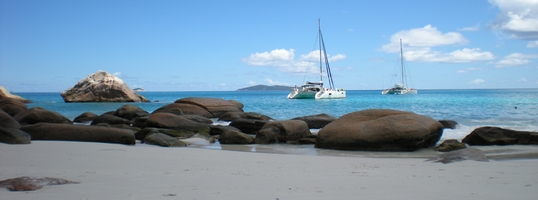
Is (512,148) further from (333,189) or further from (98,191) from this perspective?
(98,191)

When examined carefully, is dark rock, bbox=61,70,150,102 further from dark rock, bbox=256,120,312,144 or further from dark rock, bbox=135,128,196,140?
dark rock, bbox=256,120,312,144

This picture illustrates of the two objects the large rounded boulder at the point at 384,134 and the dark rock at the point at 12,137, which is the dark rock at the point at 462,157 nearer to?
the large rounded boulder at the point at 384,134

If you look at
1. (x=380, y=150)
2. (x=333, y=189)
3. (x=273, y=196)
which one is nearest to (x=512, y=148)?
(x=380, y=150)

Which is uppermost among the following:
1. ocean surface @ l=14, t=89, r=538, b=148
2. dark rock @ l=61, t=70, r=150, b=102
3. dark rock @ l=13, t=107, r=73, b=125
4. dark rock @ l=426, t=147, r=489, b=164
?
dark rock @ l=61, t=70, r=150, b=102

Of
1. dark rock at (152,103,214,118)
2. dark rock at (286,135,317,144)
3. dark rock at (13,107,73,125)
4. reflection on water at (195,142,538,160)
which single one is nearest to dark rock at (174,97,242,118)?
dark rock at (152,103,214,118)

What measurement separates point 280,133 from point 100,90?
154 feet

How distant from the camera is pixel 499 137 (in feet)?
44.1

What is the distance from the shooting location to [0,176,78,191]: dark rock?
5293 millimetres

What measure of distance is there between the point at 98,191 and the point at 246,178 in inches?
82.7

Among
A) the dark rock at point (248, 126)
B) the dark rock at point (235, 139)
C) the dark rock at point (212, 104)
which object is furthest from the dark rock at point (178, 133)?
the dark rock at point (212, 104)

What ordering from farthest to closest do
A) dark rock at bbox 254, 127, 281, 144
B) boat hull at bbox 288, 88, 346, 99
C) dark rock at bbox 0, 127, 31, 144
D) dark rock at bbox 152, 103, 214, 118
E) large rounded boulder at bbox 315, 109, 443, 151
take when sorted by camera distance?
1. boat hull at bbox 288, 88, 346, 99
2. dark rock at bbox 152, 103, 214, 118
3. dark rock at bbox 254, 127, 281, 144
4. large rounded boulder at bbox 315, 109, 443, 151
5. dark rock at bbox 0, 127, 31, 144

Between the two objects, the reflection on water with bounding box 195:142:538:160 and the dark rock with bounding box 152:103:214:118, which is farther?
the dark rock with bounding box 152:103:214:118

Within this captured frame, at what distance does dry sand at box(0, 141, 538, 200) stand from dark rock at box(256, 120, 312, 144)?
4352mm

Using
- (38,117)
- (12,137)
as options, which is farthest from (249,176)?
(38,117)
